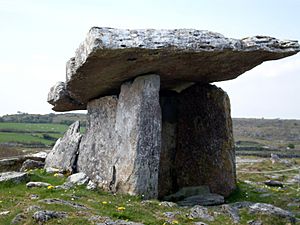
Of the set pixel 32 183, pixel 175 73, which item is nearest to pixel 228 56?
pixel 175 73

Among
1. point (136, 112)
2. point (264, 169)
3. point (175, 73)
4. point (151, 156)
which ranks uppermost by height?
point (175, 73)

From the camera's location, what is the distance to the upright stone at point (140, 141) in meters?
13.4

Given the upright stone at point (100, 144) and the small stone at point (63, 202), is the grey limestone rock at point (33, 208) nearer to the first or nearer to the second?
the small stone at point (63, 202)

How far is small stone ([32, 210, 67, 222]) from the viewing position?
32.2 ft

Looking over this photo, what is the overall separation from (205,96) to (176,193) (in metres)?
3.75

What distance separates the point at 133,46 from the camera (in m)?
11.9

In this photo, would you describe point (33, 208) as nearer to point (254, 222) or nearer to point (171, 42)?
point (254, 222)

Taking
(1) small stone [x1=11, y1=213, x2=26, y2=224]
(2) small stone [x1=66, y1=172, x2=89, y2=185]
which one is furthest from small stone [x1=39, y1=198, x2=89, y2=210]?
(2) small stone [x1=66, y1=172, x2=89, y2=185]

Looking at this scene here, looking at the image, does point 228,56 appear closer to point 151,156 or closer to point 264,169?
point 151,156

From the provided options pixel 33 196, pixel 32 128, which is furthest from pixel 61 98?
pixel 32 128

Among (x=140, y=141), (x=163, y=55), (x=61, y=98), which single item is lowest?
(x=140, y=141)

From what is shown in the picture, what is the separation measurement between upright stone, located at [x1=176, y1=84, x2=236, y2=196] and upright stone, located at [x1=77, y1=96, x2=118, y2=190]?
2717 mm

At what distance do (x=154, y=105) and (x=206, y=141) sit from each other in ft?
11.4

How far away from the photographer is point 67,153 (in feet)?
59.7
